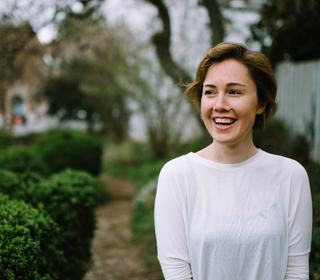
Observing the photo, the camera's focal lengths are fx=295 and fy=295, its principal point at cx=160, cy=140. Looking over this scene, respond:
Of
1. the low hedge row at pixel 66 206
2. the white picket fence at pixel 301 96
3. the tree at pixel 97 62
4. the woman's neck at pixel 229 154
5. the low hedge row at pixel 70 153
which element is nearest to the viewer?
the woman's neck at pixel 229 154

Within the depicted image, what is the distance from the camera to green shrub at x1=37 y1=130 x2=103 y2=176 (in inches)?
269

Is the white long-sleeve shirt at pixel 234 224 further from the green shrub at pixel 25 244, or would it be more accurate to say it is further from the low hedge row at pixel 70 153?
the low hedge row at pixel 70 153

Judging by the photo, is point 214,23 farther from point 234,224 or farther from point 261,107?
point 234,224

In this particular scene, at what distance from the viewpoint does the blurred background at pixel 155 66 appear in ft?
16.6

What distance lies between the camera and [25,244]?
180 centimetres

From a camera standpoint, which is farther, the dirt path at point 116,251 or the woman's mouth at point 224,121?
the dirt path at point 116,251

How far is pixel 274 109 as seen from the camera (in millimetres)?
1715

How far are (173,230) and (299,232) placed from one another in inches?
24.6

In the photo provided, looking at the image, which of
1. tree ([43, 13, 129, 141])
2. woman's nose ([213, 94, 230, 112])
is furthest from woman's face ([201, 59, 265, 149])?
tree ([43, 13, 129, 141])

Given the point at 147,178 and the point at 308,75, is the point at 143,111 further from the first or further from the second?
the point at 308,75

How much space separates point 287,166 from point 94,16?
5.56m

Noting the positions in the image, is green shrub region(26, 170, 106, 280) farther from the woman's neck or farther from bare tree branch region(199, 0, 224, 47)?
bare tree branch region(199, 0, 224, 47)

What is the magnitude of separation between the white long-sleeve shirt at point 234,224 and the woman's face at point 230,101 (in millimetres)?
215

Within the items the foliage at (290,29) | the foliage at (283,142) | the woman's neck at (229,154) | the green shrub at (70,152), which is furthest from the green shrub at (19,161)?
the foliage at (290,29)
